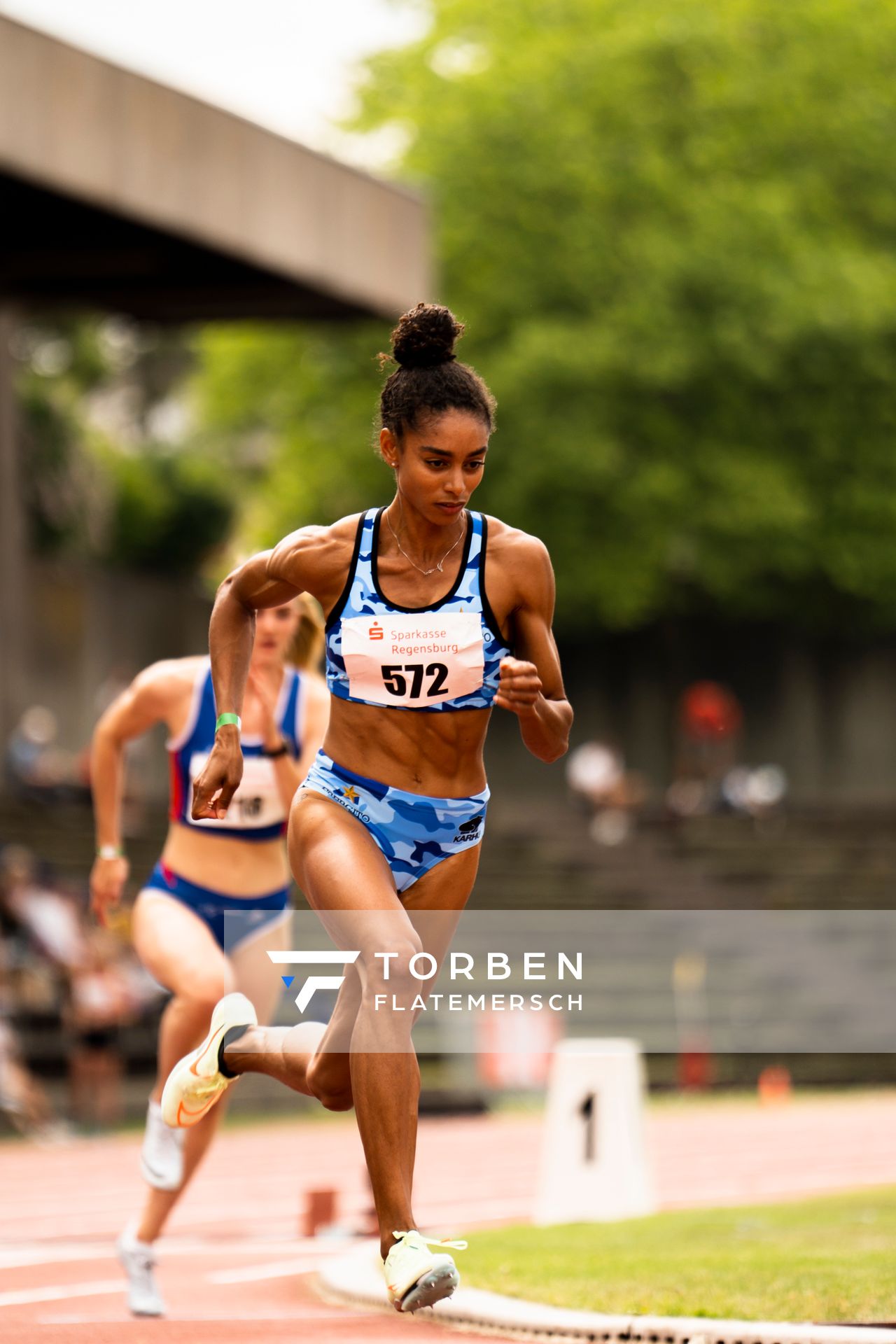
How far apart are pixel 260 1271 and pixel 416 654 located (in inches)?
168

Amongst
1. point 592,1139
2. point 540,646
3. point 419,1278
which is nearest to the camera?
point 419,1278

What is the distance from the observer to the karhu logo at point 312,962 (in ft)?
20.4

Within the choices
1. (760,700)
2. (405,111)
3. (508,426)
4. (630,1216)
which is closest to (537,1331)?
(630,1216)

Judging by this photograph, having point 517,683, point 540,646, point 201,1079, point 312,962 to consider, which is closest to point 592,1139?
point 312,962

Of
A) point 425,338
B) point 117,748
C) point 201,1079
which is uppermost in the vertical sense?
point 425,338

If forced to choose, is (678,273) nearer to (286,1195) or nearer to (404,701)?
(286,1195)

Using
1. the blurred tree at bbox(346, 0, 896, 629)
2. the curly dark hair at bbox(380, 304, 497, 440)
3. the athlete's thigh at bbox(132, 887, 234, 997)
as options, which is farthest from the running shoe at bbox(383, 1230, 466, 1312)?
the blurred tree at bbox(346, 0, 896, 629)

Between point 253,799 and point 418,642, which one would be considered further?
point 253,799

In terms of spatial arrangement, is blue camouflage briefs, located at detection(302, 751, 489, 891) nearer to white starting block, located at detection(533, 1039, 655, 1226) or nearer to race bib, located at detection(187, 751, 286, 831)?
race bib, located at detection(187, 751, 286, 831)

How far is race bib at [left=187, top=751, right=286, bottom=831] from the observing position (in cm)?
817

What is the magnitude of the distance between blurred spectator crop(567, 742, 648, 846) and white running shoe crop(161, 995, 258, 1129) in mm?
22360

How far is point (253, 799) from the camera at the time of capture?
8.23 m

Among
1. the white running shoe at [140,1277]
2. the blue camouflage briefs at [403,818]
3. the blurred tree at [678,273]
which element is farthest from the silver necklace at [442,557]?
the blurred tree at [678,273]

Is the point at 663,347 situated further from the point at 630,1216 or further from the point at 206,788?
the point at 206,788
